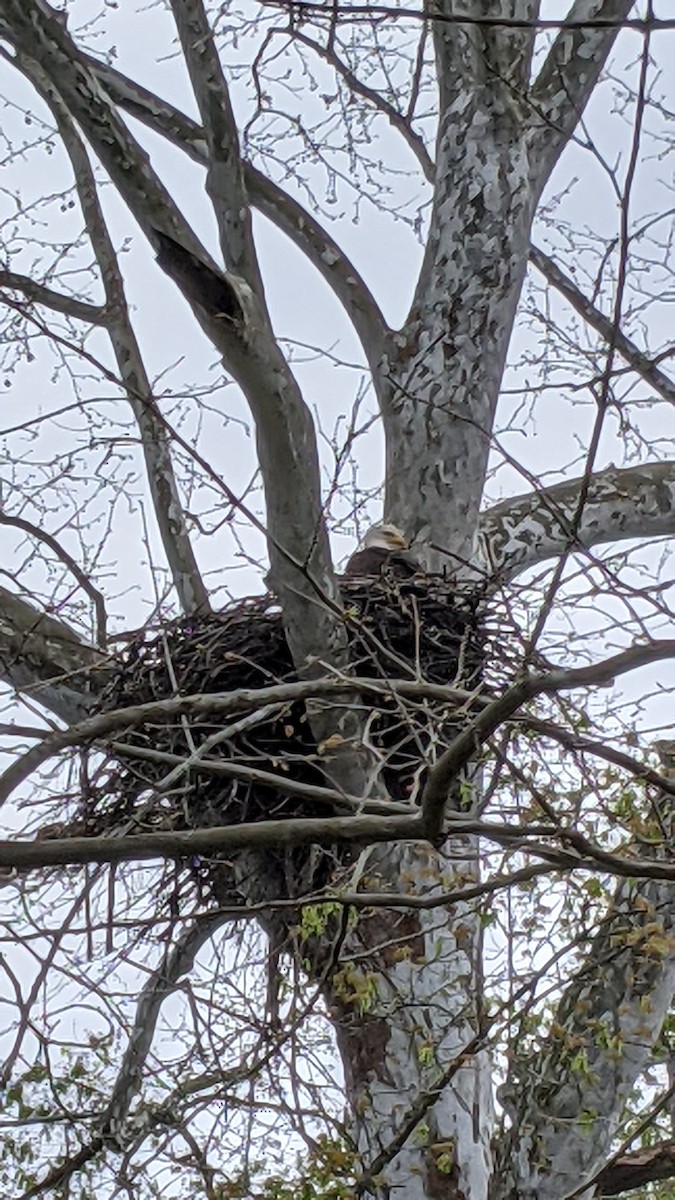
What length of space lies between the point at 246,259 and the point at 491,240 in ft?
5.22

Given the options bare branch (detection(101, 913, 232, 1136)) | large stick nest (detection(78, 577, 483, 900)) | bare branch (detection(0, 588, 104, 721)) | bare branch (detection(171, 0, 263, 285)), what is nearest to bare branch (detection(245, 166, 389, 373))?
large stick nest (detection(78, 577, 483, 900))

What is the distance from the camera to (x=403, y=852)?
3.79 m

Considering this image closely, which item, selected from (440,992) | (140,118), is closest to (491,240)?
(140,118)

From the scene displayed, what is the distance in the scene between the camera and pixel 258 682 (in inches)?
153

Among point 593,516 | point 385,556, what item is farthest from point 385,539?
point 593,516

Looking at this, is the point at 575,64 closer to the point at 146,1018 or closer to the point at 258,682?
the point at 258,682

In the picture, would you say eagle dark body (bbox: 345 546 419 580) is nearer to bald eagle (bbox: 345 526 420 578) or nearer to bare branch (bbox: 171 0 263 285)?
bald eagle (bbox: 345 526 420 578)

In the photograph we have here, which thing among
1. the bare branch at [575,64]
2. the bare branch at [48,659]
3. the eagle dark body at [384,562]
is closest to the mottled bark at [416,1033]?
the eagle dark body at [384,562]

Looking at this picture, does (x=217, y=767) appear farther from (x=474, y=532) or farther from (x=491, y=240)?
(x=491, y=240)

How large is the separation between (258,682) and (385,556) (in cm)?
56

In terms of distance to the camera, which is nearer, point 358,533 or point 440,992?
point 440,992

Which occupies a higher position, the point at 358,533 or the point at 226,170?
the point at 358,533

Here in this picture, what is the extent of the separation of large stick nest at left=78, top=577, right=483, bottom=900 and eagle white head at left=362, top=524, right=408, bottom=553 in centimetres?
22

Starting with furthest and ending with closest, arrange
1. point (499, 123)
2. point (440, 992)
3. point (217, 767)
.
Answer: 1. point (499, 123)
2. point (440, 992)
3. point (217, 767)
